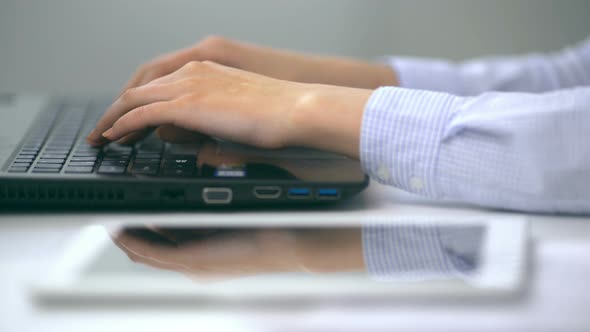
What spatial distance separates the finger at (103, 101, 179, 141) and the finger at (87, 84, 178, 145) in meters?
0.02

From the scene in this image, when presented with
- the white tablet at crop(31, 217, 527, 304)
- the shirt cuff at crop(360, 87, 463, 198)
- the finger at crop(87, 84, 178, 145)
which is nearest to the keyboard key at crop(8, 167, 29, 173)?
the finger at crop(87, 84, 178, 145)

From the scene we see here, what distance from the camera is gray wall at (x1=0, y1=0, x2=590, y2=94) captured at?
1662 millimetres

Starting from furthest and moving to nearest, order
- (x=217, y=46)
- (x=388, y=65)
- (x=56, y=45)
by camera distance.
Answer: (x=56, y=45) → (x=388, y=65) → (x=217, y=46)

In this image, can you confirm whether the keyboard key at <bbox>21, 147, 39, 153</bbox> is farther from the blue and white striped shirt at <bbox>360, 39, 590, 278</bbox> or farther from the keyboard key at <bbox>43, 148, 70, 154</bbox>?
the blue and white striped shirt at <bbox>360, 39, 590, 278</bbox>

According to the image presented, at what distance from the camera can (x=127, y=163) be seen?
0.69m

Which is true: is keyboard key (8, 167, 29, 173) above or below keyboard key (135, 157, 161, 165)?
below

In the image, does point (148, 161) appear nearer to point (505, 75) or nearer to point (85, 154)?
point (85, 154)

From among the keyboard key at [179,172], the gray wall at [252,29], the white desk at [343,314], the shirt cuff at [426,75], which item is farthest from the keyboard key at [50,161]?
the gray wall at [252,29]

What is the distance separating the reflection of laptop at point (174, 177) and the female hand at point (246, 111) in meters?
0.02

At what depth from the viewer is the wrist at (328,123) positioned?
2.21 feet

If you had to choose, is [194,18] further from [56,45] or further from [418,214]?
[418,214]

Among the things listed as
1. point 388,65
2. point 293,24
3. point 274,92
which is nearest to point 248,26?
point 293,24

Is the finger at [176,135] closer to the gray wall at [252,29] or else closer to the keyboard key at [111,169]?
the keyboard key at [111,169]

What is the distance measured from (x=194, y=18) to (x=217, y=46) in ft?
2.79
